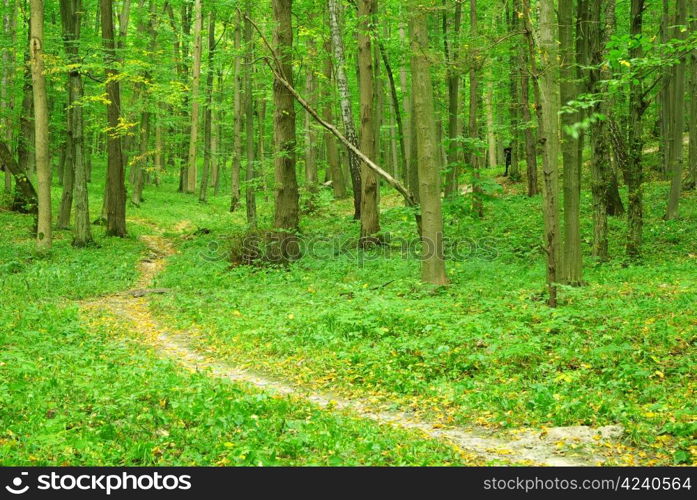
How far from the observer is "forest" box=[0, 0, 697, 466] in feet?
20.1

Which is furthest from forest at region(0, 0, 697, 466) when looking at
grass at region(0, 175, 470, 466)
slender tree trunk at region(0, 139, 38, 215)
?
slender tree trunk at region(0, 139, 38, 215)

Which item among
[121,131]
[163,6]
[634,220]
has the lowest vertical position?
[634,220]

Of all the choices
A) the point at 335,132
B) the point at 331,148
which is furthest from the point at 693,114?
the point at 331,148

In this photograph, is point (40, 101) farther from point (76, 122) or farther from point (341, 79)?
point (341, 79)

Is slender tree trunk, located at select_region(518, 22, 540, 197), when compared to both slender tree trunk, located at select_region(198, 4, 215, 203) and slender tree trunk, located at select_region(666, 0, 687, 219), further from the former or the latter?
slender tree trunk, located at select_region(198, 4, 215, 203)

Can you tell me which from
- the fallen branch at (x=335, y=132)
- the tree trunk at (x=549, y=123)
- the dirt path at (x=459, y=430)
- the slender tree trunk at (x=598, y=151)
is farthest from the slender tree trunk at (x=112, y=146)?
the tree trunk at (x=549, y=123)

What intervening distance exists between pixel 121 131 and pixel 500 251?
1263cm

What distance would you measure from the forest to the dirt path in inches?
1.5

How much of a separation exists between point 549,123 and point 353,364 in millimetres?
4898

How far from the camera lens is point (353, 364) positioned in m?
9.03
